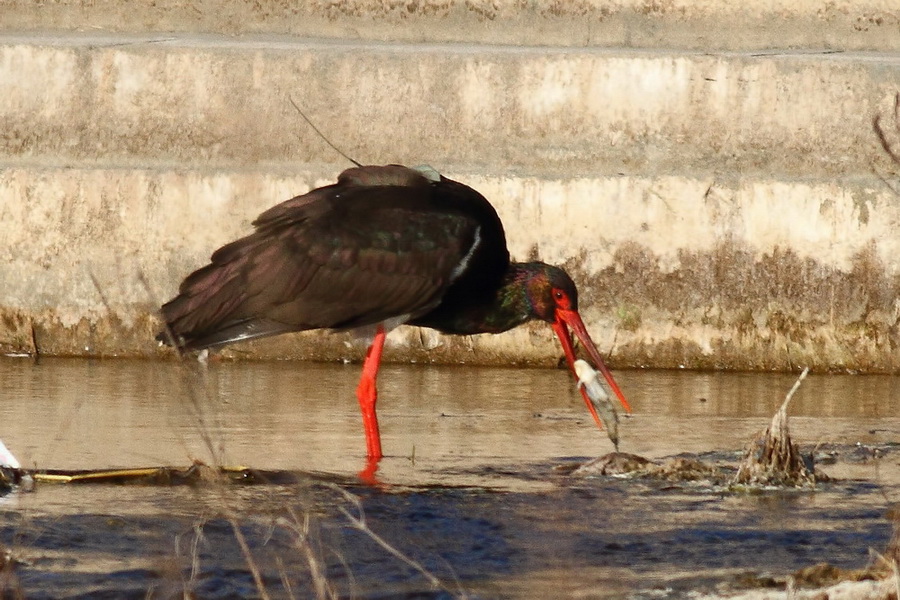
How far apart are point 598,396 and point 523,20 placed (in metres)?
3.52

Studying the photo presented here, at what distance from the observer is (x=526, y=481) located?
5535mm

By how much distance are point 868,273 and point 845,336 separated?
34 centimetres

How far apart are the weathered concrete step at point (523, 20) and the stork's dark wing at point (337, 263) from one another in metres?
2.76

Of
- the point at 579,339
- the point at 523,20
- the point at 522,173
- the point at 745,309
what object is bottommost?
the point at 579,339

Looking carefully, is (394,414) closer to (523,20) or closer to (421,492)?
(421,492)

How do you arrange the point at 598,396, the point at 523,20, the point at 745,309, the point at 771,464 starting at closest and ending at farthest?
the point at 771,464 < the point at 598,396 < the point at 745,309 < the point at 523,20

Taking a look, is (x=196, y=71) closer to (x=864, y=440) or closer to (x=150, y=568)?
(x=864, y=440)

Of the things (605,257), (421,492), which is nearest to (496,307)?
(605,257)

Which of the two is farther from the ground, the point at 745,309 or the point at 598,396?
the point at 745,309

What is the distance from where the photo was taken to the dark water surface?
406 centimetres

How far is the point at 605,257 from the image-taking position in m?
8.35

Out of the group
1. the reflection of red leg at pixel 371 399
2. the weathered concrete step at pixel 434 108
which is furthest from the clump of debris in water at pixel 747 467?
the weathered concrete step at pixel 434 108

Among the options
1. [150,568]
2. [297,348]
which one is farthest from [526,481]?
[297,348]

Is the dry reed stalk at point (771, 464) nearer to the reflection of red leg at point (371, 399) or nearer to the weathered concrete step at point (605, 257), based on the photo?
the reflection of red leg at point (371, 399)
